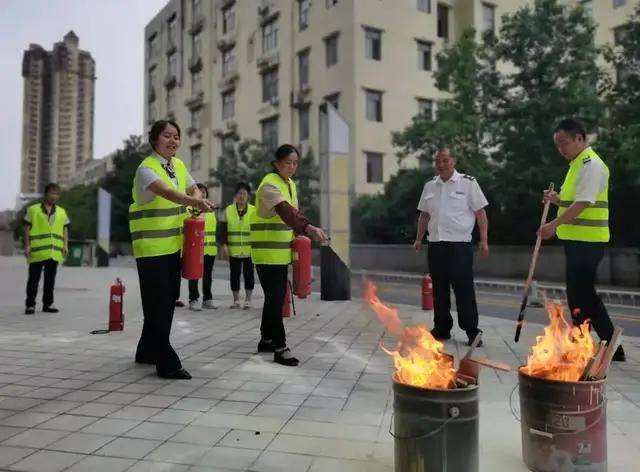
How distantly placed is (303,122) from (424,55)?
7283 mm

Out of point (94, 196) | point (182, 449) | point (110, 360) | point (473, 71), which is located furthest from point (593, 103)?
point (94, 196)

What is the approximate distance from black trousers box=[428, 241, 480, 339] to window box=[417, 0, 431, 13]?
87.4ft

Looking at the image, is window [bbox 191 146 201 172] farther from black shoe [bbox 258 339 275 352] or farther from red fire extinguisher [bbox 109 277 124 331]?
black shoe [bbox 258 339 275 352]

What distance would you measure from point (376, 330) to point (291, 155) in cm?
306

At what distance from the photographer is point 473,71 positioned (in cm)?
1867

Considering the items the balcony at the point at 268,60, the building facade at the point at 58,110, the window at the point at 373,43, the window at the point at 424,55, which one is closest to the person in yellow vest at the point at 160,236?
the window at the point at 373,43

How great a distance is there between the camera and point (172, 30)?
47.2 meters

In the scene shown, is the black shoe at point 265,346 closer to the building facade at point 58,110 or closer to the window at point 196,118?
the window at point 196,118

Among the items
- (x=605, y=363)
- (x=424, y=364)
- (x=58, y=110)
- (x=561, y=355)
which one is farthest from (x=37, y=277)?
(x=58, y=110)

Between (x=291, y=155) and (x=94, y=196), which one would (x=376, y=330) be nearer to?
(x=291, y=155)

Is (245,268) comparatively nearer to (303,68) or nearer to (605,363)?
(605,363)

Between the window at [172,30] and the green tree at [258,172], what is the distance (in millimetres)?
20400

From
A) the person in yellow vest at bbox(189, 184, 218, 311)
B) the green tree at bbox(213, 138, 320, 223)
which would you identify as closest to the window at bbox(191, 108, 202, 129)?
the green tree at bbox(213, 138, 320, 223)

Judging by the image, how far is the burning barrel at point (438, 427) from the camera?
2441mm
